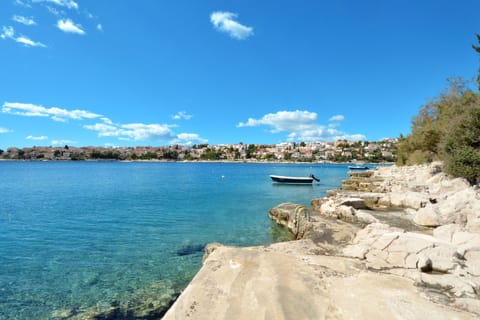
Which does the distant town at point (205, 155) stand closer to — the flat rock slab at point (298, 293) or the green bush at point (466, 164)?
the green bush at point (466, 164)

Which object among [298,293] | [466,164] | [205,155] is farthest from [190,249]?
[205,155]

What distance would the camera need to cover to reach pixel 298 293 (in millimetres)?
4637

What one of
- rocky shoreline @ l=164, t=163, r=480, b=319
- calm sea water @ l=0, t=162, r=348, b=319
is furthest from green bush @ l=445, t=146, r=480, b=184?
calm sea water @ l=0, t=162, r=348, b=319

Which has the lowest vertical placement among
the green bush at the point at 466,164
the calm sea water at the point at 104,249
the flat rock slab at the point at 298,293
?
the calm sea water at the point at 104,249

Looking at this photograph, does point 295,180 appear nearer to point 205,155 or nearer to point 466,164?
point 466,164

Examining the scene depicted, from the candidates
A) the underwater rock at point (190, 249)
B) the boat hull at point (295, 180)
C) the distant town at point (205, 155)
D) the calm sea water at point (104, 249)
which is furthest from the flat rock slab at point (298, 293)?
the distant town at point (205, 155)

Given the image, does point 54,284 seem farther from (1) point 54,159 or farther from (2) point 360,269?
(1) point 54,159

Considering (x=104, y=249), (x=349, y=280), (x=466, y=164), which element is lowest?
(x=104, y=249)

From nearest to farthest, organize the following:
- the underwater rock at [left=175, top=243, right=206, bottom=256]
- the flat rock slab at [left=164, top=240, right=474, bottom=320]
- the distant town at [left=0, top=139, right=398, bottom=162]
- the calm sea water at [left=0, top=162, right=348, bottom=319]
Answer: the flat rock slab at [left=164, top=240, right=474, bottom=320]
the calm sea water at [left=0, top=162, right=348, bottom=319]
the underwater rock at [left=175, top=243, right=206, bottom=256]
the distant town at [left=0, top=139, right=398, bottom=162]

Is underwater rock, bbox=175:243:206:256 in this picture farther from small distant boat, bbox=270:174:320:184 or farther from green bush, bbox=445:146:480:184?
small distant boat, bbox=270:174:320:184

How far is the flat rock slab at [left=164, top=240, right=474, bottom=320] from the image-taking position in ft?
13.1

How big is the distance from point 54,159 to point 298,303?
197363mm

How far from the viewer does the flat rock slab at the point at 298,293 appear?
13.1ft

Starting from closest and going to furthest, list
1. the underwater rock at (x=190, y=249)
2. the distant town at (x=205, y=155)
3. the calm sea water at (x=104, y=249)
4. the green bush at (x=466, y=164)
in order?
the calm sea water at (x=104, y=249), the underwater rock at (x=190, y=249), the green bush at (x=466, y=164), the distant town at (x=205, y=155)
